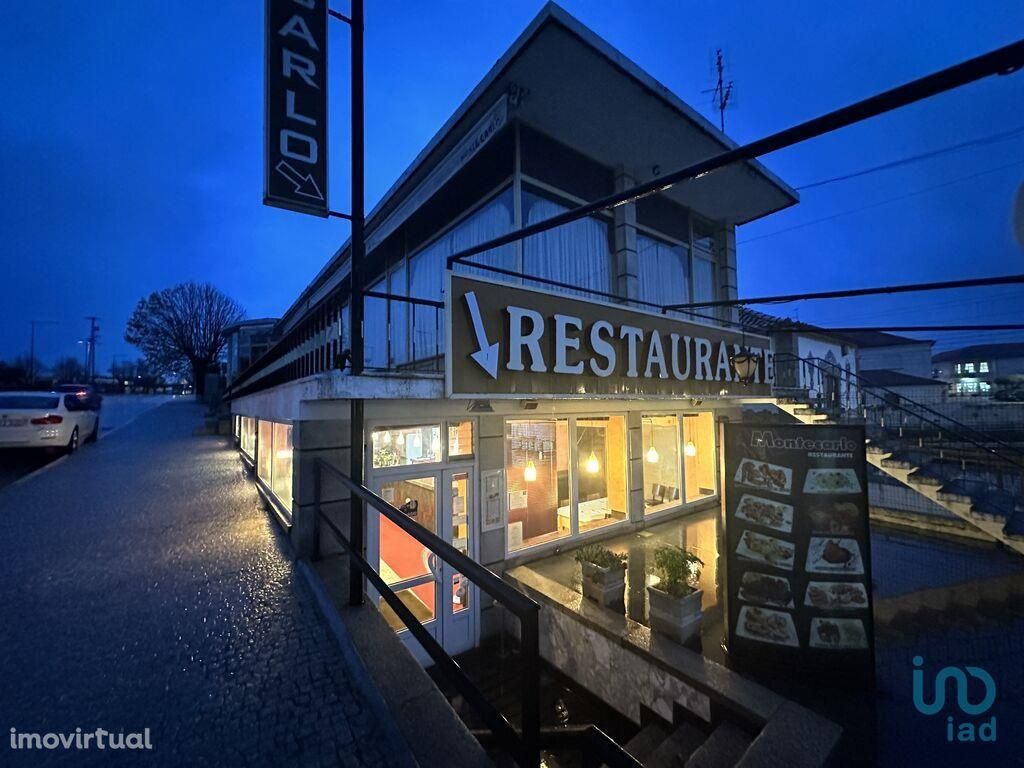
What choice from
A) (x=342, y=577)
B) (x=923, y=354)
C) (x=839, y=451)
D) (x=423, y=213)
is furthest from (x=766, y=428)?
(x=923, y=354)

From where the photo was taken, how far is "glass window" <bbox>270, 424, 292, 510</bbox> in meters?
5.52

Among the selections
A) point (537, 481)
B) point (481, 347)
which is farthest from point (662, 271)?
point (481, 347)

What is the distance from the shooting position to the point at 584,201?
8.19 meters

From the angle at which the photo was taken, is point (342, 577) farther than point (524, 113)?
Result: No

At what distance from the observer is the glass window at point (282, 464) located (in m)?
5.52

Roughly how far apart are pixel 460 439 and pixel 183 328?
1608 inches

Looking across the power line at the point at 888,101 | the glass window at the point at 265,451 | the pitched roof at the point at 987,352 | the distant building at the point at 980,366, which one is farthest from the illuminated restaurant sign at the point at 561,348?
the pitched roof at the point at 987,352

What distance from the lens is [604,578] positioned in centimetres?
523

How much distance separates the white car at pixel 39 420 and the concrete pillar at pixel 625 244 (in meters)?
13.6

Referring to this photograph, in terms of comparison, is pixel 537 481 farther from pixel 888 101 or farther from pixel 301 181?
pixel 888 101

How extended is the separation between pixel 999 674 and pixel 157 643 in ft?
25.3

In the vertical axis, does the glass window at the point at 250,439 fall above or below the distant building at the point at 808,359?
below

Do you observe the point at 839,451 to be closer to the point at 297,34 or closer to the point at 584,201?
the point at 584,201

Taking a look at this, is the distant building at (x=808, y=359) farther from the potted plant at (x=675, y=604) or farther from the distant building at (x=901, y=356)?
the distant building at (x=901, y=356)
